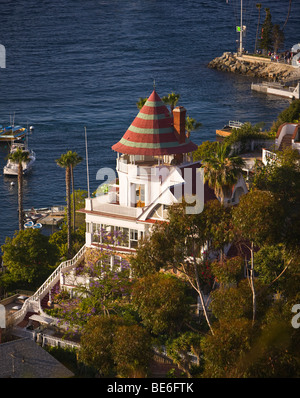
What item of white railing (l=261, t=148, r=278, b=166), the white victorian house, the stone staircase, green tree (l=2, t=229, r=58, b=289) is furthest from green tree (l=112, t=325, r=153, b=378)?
the stone staircase

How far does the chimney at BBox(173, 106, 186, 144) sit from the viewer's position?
68.8 metres

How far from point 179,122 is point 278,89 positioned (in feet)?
392

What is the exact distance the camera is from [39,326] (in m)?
63.7

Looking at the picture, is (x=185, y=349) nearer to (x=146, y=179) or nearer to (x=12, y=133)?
(x=146, y=179)

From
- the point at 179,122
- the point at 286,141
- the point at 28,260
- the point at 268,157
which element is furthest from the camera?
the point at 286,141

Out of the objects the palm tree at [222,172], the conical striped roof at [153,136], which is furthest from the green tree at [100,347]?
the conical striped roof at [153,136]

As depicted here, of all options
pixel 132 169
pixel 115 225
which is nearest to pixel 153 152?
pixel 132 169

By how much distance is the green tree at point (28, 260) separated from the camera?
243ft

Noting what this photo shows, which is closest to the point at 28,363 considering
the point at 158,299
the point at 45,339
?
the point at 45,339

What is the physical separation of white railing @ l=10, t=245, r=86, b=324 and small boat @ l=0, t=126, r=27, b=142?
91218mm

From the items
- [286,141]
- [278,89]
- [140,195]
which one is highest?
[286,141]

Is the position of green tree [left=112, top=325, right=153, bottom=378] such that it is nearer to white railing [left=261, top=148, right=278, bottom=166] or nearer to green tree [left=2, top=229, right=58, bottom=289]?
green tree [left=2, top=229, right=58, bottom=289]

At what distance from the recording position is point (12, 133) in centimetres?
16000
